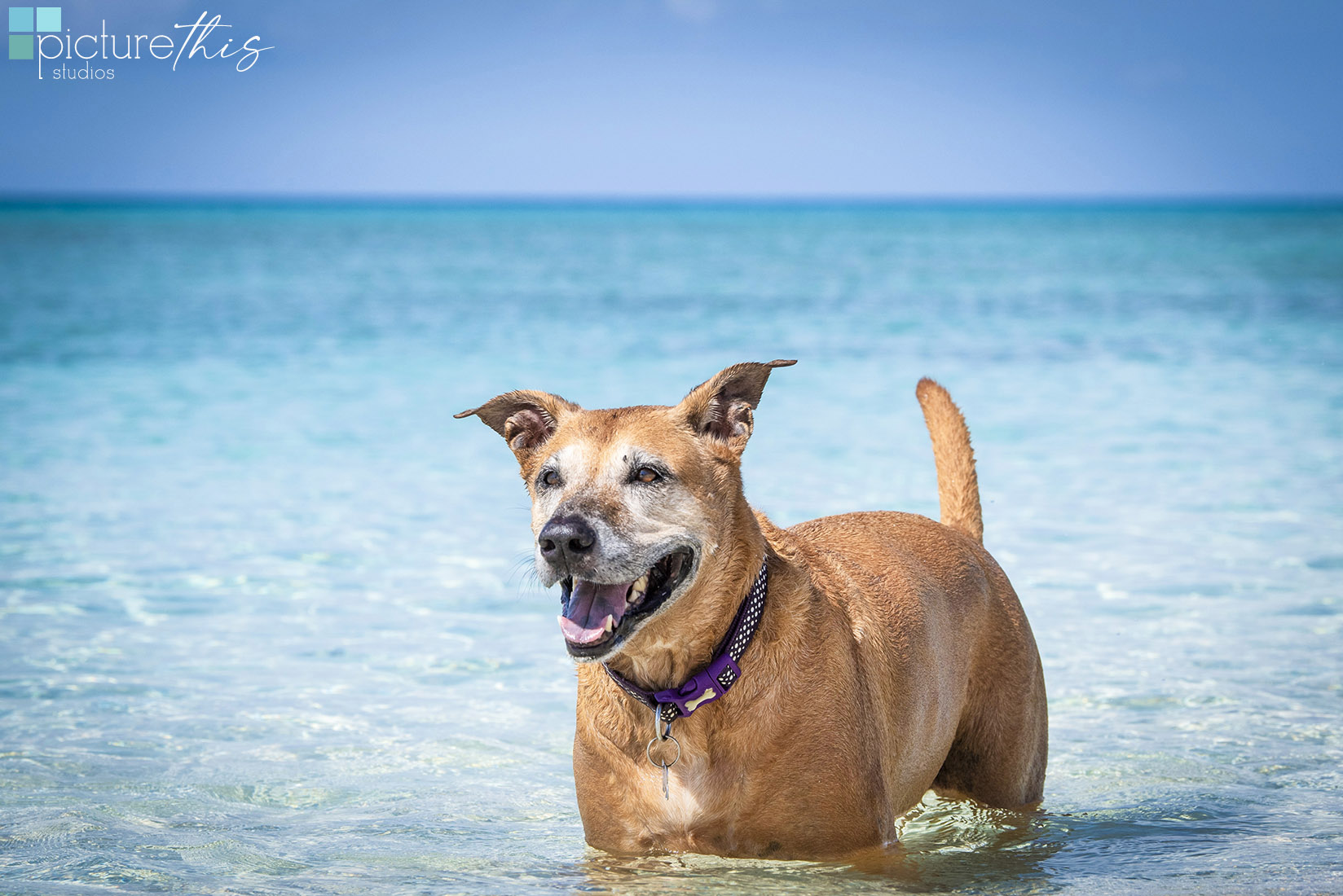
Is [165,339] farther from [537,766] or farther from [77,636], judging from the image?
[537,766]

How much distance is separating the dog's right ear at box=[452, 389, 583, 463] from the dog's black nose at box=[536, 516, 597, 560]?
67 centimetres

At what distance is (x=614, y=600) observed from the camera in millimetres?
3936

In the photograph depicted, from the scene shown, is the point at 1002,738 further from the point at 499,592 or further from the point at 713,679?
the point at 499,592

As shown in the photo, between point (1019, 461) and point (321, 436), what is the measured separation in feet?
21.9

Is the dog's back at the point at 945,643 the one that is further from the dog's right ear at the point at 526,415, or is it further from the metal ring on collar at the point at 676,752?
the dog's right ear at the point at 526,415

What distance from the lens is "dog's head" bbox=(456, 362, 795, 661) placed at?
382 cm

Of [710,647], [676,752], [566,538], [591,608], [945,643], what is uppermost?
[566,538]

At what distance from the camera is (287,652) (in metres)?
7.04

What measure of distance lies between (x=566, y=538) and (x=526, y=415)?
0.90m

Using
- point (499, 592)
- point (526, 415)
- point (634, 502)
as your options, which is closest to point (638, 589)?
point (634, 502)

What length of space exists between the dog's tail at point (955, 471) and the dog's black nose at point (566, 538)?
2082mm

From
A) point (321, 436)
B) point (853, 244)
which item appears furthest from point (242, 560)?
point (853, 244)

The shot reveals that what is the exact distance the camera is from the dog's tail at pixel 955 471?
542cm

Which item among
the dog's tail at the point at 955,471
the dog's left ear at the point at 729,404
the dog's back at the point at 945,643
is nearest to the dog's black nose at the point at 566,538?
the dog's left ear at the point at 729,404
